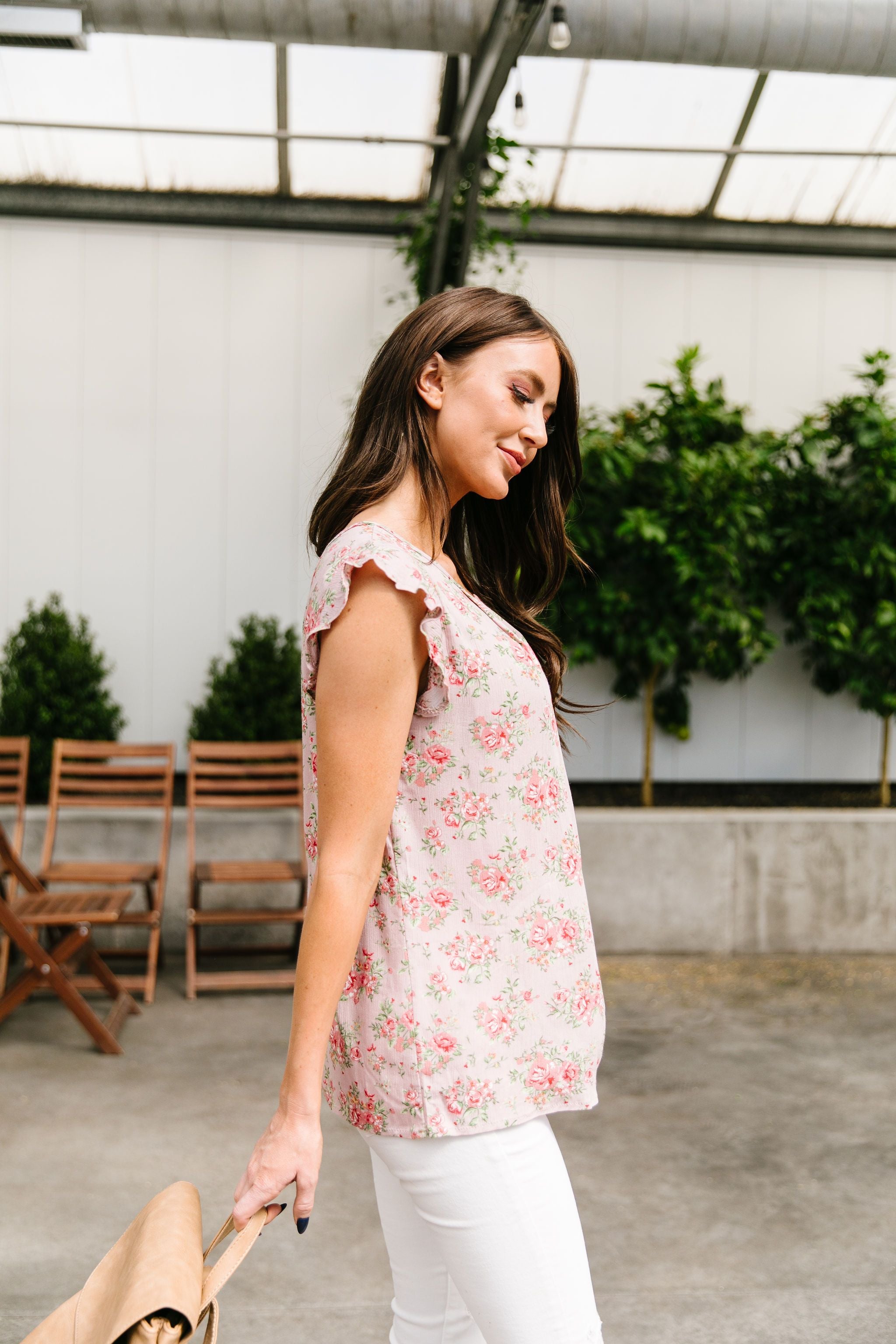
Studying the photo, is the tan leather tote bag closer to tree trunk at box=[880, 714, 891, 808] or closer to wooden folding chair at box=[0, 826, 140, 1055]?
wooden folding chair at box=[0, 826, 140, 1055]

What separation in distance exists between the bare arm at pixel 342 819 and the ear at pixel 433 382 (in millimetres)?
248

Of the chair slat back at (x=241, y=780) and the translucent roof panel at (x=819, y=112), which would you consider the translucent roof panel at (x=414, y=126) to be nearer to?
the translucent roof panel at (x=819, y=112)

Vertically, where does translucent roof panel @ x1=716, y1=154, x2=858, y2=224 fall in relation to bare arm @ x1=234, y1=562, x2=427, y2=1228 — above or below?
above

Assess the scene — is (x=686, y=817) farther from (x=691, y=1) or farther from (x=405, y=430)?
(x=405, y=430)

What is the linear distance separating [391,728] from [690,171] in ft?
19.9

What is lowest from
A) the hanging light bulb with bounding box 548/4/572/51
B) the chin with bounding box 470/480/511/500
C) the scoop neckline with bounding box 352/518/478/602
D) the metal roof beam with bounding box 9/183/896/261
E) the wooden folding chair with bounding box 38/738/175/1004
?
the wooden folding chair with bounding box 38/738/175/1004

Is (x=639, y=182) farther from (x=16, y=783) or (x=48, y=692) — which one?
(x=16, y=783)

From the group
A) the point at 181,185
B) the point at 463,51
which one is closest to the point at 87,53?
the point at 181,185

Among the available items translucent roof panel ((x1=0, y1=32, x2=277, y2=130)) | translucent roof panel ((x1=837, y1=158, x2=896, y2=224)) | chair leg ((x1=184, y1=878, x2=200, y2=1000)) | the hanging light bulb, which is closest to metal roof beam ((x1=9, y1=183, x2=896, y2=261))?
translucent roof panel ((x1=837, y1=158, x2=896, y2=224))

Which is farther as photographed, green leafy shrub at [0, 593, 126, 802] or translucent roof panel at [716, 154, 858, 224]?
translucent roof panel at [716, 154, 858, 224]

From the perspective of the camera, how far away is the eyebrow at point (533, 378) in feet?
4.15

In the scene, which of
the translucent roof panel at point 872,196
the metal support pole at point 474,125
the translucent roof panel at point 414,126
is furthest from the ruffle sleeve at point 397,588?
the translucent roof panel at point 872,196

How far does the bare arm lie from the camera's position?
1.07 m

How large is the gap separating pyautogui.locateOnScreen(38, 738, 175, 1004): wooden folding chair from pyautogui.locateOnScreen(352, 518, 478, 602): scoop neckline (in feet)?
12.4
